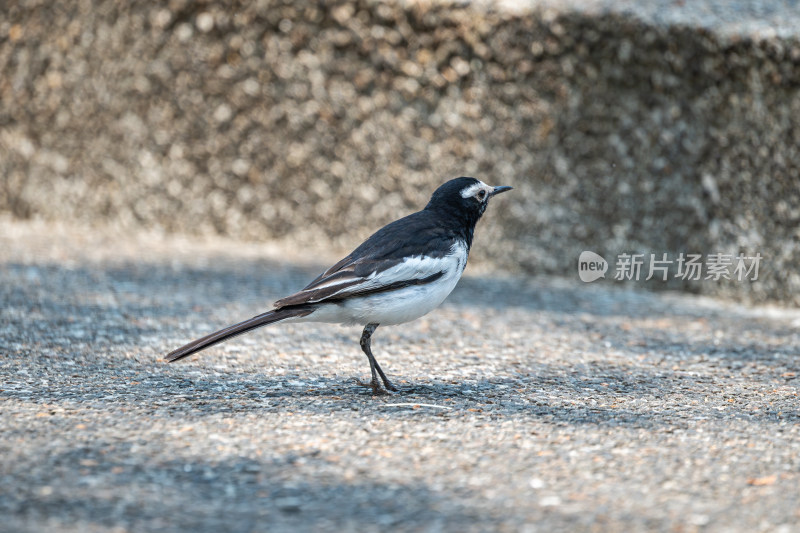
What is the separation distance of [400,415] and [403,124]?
12.4 ft

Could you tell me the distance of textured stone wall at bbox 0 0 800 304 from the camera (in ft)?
21.3

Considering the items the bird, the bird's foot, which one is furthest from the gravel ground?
the bird

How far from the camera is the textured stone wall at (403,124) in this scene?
6480mm

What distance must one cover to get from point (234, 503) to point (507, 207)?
4543mm

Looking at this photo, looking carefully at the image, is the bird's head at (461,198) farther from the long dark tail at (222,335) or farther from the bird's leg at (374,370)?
the long dark tail at (222,335)

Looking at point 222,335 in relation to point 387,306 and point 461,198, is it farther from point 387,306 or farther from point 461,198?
point 461,198

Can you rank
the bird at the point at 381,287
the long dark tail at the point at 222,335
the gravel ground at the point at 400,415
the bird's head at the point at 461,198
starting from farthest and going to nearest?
the bird's head at the point at 461,198 → the bird at the point at 381,287 → the long dark tail at the point at 222,335 → the gravel ground at the point at 400,415

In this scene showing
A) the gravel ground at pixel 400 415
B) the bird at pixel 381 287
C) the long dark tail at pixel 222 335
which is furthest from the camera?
the bird at pixel 381 287

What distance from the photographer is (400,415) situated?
156 inches

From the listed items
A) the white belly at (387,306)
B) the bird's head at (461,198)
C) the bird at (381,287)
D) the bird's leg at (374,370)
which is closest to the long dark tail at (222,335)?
the bird at (381,287)

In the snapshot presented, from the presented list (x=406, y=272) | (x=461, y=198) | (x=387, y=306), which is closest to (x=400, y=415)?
(x=387, y=306)

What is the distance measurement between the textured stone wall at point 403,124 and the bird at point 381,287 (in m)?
2.67

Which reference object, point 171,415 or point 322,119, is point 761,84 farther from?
point 171,415

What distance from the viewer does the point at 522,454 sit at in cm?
350
